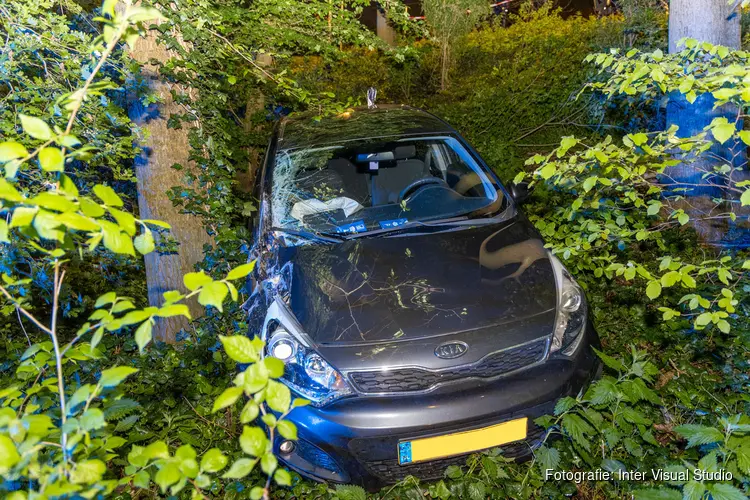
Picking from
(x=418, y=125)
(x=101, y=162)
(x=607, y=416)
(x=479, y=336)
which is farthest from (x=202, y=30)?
(x=607, y=416)

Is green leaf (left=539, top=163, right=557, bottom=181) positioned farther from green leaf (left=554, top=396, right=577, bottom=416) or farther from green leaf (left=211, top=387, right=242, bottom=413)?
green leaf (left=211, top=387, right=242, bottom=413)

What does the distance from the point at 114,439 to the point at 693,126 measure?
14.2ft

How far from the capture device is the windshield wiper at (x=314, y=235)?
2910 mm

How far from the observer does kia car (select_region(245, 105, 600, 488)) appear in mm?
2129

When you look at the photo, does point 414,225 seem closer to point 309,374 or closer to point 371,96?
point 309,374

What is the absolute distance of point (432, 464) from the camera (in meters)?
2.21

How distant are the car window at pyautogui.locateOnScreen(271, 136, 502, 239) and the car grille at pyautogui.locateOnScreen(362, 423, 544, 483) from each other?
1329 millimetres

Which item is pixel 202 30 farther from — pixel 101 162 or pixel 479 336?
pixel 479 336

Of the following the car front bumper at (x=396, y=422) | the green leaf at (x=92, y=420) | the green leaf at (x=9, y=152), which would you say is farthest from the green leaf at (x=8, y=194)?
the car front bumper at (x=396, y=422)

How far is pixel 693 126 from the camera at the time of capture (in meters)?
3.93

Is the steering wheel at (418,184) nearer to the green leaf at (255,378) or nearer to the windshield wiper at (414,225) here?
the windshield wiper at (414,225)

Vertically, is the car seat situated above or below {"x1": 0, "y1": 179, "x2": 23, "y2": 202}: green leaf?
below

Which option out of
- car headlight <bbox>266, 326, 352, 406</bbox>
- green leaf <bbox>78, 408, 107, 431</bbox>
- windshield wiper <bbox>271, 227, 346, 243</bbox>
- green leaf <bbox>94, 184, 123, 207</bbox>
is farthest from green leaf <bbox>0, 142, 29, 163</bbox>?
windshield wiper <bbox>271, 227, 346, 243</bbox>

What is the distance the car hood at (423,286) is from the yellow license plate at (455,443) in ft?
1.25
